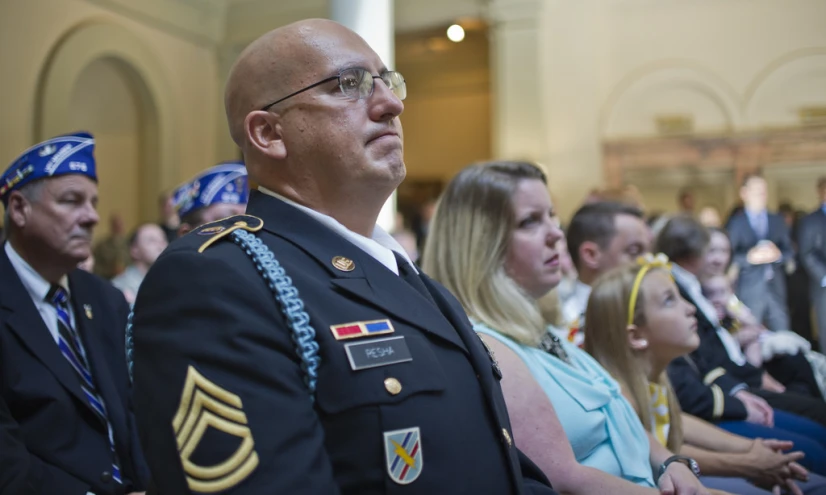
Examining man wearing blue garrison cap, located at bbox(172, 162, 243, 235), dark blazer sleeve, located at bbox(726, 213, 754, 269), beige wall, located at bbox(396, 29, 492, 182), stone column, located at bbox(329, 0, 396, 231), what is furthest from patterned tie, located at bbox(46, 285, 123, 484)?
beige wall, located at bbox(396, 29, 492, 182)

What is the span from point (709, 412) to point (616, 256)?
28.1 inches

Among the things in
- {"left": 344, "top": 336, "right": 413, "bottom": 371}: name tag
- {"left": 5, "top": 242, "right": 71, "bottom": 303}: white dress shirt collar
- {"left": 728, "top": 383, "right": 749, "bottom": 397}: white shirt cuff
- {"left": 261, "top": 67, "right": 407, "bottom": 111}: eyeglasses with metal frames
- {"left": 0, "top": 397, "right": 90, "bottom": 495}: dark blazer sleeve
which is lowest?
{"left": 728, "top": 383, "right": 749, "bottom": 397}: white shirt cuff

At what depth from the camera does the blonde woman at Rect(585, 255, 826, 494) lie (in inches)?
92.6

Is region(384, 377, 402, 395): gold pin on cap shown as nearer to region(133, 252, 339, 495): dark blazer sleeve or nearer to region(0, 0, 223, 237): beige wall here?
region(133, 252, 339, 495): dark blazer sleeve

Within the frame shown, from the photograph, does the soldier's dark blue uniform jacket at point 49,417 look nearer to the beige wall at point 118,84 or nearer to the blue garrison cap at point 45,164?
the blue garrison cap at point 45,164

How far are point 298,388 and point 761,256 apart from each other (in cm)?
619

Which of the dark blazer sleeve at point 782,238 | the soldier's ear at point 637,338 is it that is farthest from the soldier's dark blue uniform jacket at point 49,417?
the dark blazer sleeve at point 782,238

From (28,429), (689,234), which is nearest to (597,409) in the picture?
(28,429)

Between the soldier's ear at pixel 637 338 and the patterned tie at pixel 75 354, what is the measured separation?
160 centimetres

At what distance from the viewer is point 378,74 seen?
133cm

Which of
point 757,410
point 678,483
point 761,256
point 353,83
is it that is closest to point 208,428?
point 353,83

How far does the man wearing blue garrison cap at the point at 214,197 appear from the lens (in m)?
3.00

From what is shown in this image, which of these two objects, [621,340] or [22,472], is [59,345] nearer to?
[22,472]

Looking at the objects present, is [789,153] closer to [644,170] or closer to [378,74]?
[644,170]
